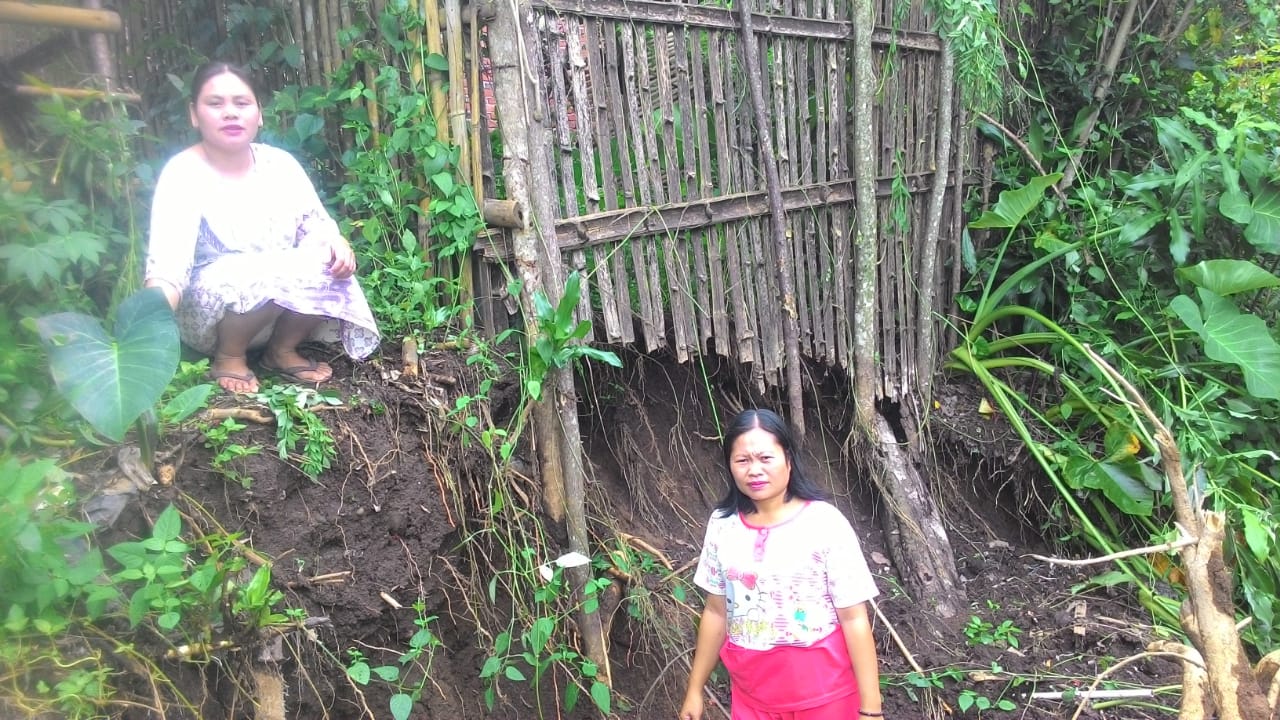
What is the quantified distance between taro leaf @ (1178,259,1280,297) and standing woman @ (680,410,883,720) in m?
2.78

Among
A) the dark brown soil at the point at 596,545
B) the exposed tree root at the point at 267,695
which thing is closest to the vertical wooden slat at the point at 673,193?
the dark brown soil at the point at 596,545

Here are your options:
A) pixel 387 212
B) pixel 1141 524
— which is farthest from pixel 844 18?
pixel 1141 524

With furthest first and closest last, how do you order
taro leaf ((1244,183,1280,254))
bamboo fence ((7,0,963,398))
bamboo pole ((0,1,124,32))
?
1. taro leaf ((1244,183,1280,254))
2. bamboo fence ((7,0,963,398))
3. bamboo pole ((0,1,124,32))

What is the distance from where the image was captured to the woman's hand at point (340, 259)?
2691 millimetres

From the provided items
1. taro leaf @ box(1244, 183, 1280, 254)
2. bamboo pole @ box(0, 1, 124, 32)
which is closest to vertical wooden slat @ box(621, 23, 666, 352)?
bamboo pole @ box(0, 1, 124, 32)

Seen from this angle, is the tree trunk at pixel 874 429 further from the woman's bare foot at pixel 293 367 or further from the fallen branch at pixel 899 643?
the woman's bare foot at pixel 293 367

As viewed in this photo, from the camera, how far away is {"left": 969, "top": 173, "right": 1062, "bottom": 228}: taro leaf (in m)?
4.50

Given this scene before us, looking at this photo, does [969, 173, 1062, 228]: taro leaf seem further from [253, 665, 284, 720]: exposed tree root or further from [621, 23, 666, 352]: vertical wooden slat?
[253, 665, 284, 720]: exposed tree root

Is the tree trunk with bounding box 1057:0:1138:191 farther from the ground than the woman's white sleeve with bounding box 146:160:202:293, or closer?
farther from the ground

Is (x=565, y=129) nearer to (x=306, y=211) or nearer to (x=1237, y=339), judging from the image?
(x=306, y=211)

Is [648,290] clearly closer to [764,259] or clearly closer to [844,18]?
[764,259]

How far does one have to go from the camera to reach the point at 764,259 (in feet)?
12.3

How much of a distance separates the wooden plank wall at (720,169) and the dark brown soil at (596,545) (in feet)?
1.29

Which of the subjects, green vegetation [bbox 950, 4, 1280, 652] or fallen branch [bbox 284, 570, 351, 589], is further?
green vegetation [bbox 950, 4, 1280, 652]
